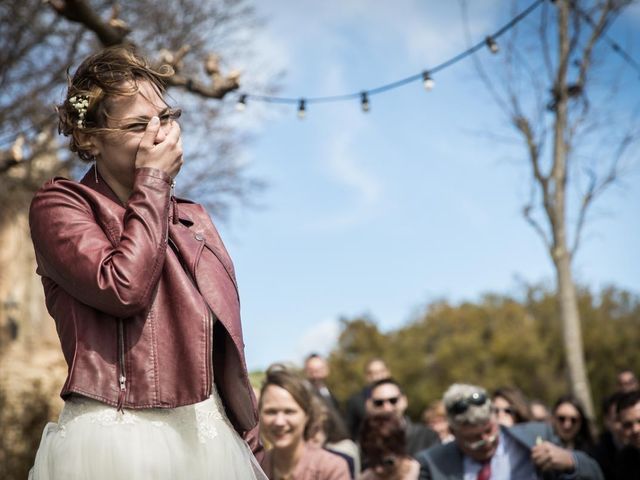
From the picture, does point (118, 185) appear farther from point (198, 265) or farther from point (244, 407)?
point (244, 407)

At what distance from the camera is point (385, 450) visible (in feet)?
20.9

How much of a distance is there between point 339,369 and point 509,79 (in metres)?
31.7

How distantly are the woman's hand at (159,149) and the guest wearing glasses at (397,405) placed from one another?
595cm

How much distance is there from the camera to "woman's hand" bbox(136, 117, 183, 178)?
2281 mm

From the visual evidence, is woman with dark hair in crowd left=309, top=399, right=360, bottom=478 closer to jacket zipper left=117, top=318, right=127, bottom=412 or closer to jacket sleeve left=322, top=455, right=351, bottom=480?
jacket sleeve left=322, top=455, right=351, bottom=480

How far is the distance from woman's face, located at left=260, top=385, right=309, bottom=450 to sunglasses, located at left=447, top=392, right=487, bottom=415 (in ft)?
2.97

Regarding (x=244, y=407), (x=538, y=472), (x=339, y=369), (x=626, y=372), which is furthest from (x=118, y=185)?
(x=339, y=369)

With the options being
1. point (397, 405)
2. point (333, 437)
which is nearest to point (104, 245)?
point (333, 437)

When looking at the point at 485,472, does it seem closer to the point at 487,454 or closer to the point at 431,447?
the point at 487,454

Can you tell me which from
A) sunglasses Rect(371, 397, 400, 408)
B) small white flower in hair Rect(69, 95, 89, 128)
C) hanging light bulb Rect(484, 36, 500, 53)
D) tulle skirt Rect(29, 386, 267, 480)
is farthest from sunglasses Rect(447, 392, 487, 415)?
hanging light bulb Rect(484, 36, 500, 53)

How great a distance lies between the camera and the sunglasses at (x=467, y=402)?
5809 mm

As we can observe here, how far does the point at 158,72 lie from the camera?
251 cm

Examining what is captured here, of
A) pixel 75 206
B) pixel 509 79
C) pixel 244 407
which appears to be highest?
pixel 509 79

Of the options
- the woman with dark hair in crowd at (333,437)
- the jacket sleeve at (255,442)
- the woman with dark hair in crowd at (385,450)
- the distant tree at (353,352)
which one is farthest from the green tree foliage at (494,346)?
the jacket sleeve at (255,442)
